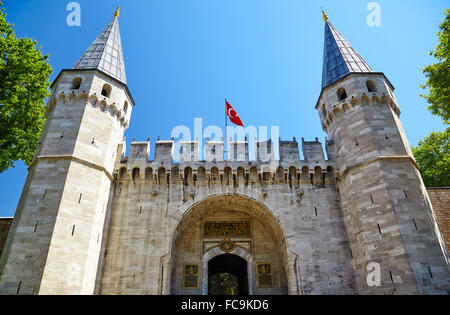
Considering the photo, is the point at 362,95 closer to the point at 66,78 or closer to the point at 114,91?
the point at 114,91

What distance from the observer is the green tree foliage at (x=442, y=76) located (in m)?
14.2

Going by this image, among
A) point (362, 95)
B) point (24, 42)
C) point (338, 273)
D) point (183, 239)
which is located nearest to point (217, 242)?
point (183, 239)

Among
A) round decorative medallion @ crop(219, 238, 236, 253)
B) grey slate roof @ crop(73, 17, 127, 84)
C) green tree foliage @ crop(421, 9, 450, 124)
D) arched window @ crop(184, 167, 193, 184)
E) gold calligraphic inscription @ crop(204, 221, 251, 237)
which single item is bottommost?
round decorative medallion @ crop(219, 238, 236, 253)

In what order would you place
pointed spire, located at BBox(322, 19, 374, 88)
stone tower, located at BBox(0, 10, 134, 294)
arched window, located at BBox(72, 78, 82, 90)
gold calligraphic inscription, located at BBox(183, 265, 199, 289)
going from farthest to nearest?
pointed spire, located at BBox(322, 19, 374, 88)
arched window, located at BBox(72, 78, 82, 90)
gold calligraphic inscription, located at BBox(183, 265, 199, 289)
stone tower, located at BBox(0, 10, 134, 294)

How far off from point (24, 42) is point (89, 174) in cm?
867

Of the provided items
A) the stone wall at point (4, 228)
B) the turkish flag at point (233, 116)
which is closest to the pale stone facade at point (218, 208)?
the turkish flag at point (233, 116)

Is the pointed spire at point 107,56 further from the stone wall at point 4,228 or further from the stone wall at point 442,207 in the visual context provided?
the stone wall at point 442,207

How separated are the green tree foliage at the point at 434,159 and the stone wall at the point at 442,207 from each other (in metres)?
6.98

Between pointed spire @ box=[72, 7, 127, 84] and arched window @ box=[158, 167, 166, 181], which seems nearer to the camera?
arched window @ box=[158, 167, 166, 181]

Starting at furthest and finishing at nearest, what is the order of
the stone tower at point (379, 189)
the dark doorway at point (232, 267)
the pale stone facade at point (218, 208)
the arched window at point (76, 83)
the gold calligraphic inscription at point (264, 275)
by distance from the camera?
1. the dark doorway at point (232, 267)
2. the arched window at point (76, 83)
3. the gold calligraphic inscription at point (264, 275)
4. the pale stone facade at point (218, 208)
5. the stone tower at point (379, 189)

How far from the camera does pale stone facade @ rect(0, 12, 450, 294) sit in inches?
467

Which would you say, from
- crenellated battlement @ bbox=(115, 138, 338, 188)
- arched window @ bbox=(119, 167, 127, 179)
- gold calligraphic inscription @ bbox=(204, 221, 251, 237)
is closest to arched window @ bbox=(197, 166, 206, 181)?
crenellated battlement @ bbox=(115, 138, 338, 188)

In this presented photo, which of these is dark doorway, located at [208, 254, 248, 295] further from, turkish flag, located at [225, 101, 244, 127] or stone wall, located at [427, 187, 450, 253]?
stone wall, located at [427, 187, 450, 253]

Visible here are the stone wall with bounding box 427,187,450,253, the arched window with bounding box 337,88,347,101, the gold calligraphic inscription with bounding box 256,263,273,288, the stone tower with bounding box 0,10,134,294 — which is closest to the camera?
the stone tower with bounding box 0,10,134,294
